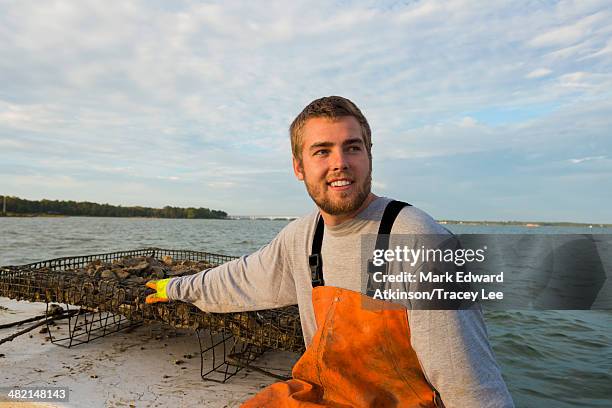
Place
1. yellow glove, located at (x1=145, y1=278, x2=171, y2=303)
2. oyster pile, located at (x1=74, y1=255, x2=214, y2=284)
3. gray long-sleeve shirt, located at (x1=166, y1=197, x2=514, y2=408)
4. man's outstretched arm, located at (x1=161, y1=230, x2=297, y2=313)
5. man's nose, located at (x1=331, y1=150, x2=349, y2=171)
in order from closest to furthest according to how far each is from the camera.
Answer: gray long-sleeve shirt, located at (x1=166, y1=197, x2=514, y2=408) < man's nose, located at (x1=331, y1=150, x2=349, y2=171) < man's outstretched arm, located at (x1=161, y1=230, x2=297, y2=313) < yellow glove, located at (x1=145, y1=278, x2=171, y2=303) < oyster pile, located at (x1=74, y1=255, x2=214, y2=284)

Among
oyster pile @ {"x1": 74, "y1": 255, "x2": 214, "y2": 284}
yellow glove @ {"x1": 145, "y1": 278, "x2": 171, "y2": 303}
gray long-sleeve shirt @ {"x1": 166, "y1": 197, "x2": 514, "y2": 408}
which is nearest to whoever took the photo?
gray long-sleeve shirt @ {"x1": 166, "y1": 197, "x2": 514, "y2": 408}

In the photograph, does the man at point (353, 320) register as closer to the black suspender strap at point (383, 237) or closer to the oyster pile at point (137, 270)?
the black suspender strap at point (383, 237)

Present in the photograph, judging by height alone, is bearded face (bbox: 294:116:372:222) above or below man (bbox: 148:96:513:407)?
above

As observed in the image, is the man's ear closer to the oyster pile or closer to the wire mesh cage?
the wire mesh cage

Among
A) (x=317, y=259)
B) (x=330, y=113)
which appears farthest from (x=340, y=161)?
(x=317, y=259)

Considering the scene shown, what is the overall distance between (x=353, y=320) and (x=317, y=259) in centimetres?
54

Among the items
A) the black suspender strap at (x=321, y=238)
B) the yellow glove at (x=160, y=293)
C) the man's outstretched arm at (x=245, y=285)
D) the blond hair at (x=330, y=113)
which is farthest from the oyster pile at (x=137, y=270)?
the blond hair at (x=330, y=113)

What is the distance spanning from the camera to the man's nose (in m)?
2.49

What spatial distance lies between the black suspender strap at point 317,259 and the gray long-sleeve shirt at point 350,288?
4 centimetres

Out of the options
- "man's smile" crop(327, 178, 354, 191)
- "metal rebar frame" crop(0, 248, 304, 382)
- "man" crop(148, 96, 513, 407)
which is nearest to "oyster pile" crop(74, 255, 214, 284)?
"metal rebar frame" crop(0, 248, 304, 382)

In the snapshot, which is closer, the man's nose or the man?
the man

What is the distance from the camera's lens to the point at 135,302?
475 centimetres

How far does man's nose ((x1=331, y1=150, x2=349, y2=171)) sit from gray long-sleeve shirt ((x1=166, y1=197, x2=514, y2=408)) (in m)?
0.34

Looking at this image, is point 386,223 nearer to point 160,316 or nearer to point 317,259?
point 317,259
